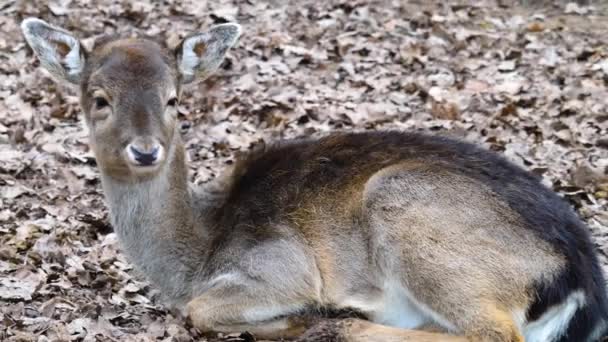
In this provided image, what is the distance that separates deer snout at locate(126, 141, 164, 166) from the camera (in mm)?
6207

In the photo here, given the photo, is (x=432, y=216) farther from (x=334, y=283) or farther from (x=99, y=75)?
(x=99, y=75)

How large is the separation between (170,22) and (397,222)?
8.31m

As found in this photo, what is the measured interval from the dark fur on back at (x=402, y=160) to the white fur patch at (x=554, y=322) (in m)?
0.04

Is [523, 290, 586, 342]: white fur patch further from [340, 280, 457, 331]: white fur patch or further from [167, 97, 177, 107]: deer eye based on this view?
[167, 97, 177, 107]: deer eye

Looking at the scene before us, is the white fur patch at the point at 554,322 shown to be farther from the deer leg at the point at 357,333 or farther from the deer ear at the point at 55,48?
the deer ear at the point at 55,48

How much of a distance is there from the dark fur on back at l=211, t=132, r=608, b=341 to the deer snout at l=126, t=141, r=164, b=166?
78 cm

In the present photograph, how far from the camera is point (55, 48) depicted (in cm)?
695

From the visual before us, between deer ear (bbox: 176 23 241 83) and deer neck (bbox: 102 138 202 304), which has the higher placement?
deer ear (bbox: 176 23 241 83)

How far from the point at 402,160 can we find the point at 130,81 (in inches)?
74.6

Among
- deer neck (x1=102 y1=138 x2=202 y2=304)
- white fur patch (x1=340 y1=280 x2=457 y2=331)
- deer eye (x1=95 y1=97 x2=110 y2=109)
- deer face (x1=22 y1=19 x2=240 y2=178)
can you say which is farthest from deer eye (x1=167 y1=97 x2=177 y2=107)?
white fur patch (x1=340 y1=280 x2=457 y2=331)

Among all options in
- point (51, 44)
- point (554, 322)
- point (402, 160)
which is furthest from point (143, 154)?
point (554, 322)

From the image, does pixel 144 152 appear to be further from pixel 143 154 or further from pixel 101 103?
pixel 101 103

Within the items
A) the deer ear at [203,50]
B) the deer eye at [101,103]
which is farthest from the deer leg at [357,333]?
the deer ear at [203,50]

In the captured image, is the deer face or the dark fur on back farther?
the deer face
